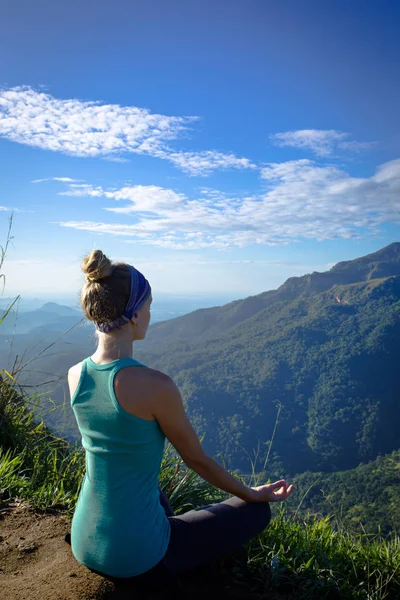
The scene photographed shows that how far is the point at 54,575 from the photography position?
1.75 metres

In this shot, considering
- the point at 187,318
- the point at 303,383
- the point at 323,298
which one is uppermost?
the point at 323,298

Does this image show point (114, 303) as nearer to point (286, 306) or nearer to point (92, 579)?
point (92, 579)

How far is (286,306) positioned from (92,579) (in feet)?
373

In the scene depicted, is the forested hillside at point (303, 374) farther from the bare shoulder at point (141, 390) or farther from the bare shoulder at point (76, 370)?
the bare shoulder at point (141, 390)

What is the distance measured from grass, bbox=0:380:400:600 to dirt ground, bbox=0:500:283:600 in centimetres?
13

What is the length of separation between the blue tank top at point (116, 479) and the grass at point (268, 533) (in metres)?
0.74

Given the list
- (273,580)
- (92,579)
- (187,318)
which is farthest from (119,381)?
(187,318)

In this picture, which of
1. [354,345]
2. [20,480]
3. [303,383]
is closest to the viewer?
[20,480]

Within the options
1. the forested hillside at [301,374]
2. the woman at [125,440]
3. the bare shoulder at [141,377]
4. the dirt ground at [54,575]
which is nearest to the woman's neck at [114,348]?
the woman at [125,440]

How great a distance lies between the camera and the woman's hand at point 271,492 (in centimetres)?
192

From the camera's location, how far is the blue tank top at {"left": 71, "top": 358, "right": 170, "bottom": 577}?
4.96 feet

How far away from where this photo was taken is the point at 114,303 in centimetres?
160

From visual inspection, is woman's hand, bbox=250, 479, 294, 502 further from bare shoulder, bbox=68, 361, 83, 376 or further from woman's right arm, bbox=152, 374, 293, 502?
bare shoulder, bbox=68, 361, 83, 376

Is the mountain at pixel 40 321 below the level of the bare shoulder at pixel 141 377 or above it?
below
